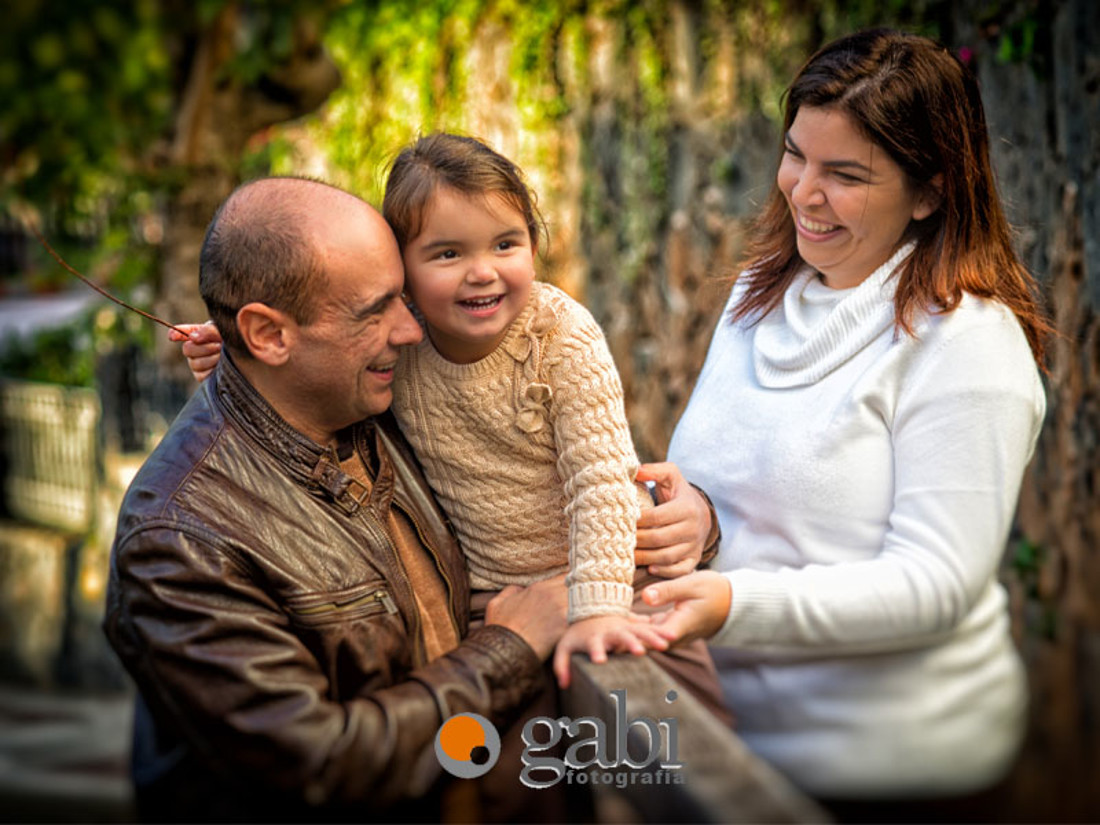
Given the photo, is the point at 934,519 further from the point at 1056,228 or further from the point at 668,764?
the point at 1056,228

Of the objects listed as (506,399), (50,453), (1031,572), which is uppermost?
(506,399)

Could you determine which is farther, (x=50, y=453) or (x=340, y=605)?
(x=50, y=453)

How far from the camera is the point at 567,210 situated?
234 inches

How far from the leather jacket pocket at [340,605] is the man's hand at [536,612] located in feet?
0.72

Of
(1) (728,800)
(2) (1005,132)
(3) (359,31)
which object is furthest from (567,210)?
(1) (728,800)

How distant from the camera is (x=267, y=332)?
6.38 ft

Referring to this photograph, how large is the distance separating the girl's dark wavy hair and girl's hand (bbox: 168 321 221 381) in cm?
125

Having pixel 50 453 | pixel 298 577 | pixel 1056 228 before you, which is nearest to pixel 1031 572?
pixel 1056 228

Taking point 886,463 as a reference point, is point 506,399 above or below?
above

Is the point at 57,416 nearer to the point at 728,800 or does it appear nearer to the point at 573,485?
the point at 573,485

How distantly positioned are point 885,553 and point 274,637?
39.7 inches

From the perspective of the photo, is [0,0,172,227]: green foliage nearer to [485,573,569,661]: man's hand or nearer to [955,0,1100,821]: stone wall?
[955,0,1100,821]: stone wall

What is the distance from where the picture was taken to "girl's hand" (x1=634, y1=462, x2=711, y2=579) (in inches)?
82.3

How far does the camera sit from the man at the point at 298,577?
1.73 metres
